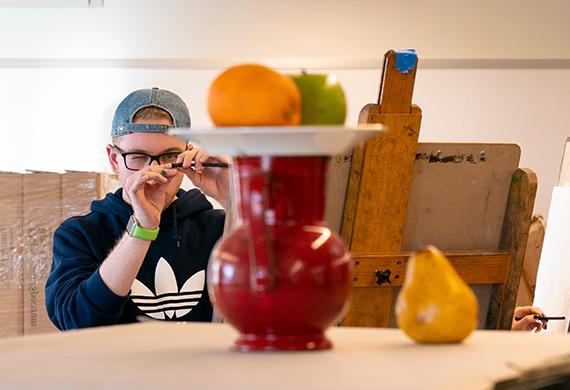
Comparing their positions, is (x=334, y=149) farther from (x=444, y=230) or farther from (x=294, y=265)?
(x=444, y=230)

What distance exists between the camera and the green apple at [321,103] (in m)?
1.01

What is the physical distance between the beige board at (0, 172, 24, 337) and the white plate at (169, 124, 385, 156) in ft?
9.78

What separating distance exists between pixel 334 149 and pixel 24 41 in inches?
168

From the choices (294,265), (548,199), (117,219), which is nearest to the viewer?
(294,265)

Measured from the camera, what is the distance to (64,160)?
499 centimetres

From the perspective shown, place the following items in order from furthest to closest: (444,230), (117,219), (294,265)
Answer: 1. (117,219)
2. (444,230)
3. (294,265)

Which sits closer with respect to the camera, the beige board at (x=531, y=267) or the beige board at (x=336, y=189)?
the beige board at (x=336, y=189)

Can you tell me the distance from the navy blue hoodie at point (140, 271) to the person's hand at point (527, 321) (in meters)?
0.71

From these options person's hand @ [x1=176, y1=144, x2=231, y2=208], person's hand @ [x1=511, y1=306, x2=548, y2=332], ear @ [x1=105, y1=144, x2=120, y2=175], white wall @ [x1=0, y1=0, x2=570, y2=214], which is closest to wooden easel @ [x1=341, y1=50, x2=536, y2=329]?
person's hand @ [x1=511, y1=306, x2=548, y2=332]

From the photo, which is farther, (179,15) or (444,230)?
(179,15)

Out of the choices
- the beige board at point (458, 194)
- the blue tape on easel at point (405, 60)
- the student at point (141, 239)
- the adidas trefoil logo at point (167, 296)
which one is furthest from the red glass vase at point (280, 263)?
the adidas trefoil logo at point (167, 296)

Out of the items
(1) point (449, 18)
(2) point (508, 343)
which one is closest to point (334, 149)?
(2) point (508, 343)

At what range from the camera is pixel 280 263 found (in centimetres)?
95

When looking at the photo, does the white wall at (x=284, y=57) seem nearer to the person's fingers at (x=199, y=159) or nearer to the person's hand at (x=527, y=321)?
the person's hand at (x=527, y=321)
